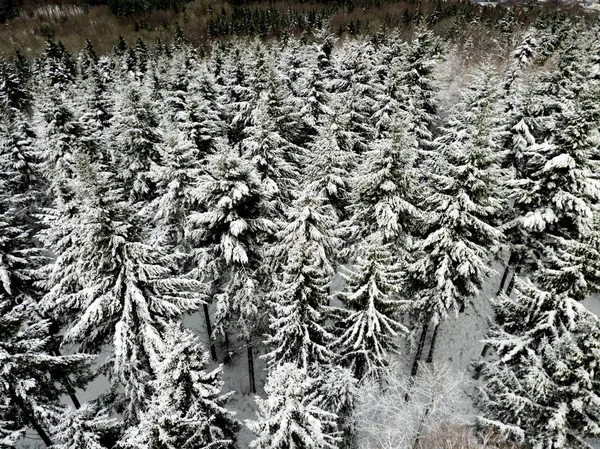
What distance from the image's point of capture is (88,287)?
45.9ft

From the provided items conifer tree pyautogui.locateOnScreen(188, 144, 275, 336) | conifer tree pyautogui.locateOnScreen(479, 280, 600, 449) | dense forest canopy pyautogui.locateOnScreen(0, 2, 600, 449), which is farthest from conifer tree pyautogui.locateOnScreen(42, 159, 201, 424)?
conifer tree pyautogui.locateOnScreen(479, 280, 600, 449)

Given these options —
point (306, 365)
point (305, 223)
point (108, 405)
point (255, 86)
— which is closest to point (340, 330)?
point (306, 365)

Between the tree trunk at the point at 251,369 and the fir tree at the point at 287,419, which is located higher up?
the fir tree at the point at 287,419

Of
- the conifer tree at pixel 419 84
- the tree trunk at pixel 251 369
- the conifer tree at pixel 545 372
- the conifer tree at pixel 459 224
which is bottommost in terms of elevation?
the tree trunk at pixel 251 369

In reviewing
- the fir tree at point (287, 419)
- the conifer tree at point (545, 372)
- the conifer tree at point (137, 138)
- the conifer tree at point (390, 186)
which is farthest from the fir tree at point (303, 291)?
the conifer tree at point (137, 138)

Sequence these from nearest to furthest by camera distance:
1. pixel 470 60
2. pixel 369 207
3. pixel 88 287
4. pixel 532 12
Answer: pixel 88 287 → pixel 369 207 → pixel 470 60 → pixel 532 12

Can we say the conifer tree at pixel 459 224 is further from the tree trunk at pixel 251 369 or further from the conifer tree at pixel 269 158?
the tree trunk at pixel 251 369

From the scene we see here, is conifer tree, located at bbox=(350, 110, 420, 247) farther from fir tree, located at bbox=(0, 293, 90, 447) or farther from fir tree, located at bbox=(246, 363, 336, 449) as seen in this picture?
fir tree, located at bbox=(0, 293, 90, 447)

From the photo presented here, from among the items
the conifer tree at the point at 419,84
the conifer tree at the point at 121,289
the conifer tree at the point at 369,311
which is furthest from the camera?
the conifer tree at the point at 419,84

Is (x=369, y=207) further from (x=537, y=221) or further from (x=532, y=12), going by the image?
(x=532, y=12)

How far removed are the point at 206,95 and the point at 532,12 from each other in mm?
105868

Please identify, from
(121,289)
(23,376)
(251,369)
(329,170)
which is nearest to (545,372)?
(329,170)

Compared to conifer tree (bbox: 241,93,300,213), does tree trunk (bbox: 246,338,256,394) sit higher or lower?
lower

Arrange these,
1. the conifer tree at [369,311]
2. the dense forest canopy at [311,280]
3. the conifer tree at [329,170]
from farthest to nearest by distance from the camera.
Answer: the conifer tree at [329,170] < the conifer tree at [369,311] < the dense forest canopy at [311,280]
